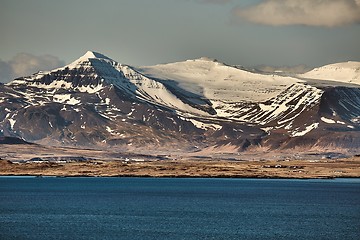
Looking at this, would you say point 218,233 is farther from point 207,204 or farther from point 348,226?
point 207,204

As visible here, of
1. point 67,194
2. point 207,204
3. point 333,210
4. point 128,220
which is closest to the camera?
point 128,220

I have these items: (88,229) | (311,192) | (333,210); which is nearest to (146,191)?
(311,192)

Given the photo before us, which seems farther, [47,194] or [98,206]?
[47,194]

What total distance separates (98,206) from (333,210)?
122 ft

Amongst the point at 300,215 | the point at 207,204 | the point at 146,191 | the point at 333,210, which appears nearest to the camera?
the point at 300,215

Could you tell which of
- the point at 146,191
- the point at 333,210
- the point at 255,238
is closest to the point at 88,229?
the point at 255,238

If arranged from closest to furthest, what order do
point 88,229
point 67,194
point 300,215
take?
point 88,229
point 300,215
point 67,194

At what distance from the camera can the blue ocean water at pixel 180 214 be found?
110375 mm

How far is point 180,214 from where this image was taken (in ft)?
446

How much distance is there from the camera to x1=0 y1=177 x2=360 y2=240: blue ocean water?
110 m

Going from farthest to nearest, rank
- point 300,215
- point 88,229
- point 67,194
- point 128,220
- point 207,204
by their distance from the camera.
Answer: point 67,194, point 207,204, point 300,215, point 128,220, point 88,229

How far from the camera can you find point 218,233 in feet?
361

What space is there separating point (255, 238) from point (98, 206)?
50.6 metres

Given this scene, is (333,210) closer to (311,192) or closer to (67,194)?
(311,192)
